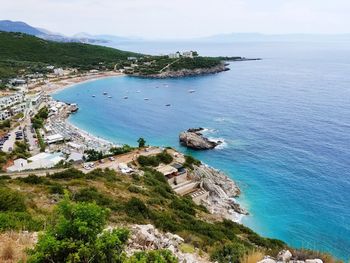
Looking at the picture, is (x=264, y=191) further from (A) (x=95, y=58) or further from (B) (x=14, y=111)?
(A) (x=95, y=58)

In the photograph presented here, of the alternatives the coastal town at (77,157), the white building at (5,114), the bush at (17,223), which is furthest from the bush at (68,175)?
the white building at (5,114)

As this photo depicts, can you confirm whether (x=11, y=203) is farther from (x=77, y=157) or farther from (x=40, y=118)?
(x=40, y=118)

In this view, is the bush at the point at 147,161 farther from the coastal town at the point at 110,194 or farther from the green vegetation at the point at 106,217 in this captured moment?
the green vegetation at the point at 106,217

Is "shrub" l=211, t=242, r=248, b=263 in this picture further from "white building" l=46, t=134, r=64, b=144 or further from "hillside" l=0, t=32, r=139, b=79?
"hillside" l=0, t=32, r=139, b=79

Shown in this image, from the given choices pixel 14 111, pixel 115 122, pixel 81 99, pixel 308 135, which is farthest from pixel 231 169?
pixel 81 99

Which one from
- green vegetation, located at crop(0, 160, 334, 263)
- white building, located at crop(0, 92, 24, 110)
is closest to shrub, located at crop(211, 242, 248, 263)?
green vegetation, located at crop(0, 160, 334, 263)
